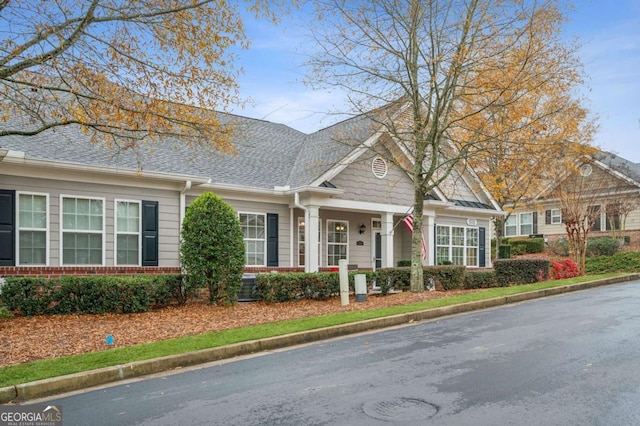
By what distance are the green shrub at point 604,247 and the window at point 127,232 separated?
84.8 ft

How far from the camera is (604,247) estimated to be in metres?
29.0

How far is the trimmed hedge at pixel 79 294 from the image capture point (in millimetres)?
10656

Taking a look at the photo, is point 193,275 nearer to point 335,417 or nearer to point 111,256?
point 111,256

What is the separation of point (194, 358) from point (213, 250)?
16.7ft

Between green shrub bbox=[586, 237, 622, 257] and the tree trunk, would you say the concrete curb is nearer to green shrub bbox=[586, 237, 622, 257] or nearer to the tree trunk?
the tree trunk

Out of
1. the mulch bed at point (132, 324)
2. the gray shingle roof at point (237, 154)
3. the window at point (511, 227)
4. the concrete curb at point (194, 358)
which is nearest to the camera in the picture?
the concrete curb at point (194, 358)

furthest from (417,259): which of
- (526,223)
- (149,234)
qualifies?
(526,223)

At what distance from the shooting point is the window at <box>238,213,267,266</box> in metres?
16.6

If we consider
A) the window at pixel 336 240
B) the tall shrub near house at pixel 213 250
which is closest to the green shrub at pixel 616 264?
the window at pixel 336 240

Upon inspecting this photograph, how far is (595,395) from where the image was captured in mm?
5180

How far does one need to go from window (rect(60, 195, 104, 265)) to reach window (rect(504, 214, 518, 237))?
33.2m

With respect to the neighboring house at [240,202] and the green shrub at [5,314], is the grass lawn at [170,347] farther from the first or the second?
the neighboring house at [240,202]

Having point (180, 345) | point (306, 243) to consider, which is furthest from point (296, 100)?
point (180, 345)

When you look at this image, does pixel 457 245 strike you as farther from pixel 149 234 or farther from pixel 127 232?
pixel 127 232
